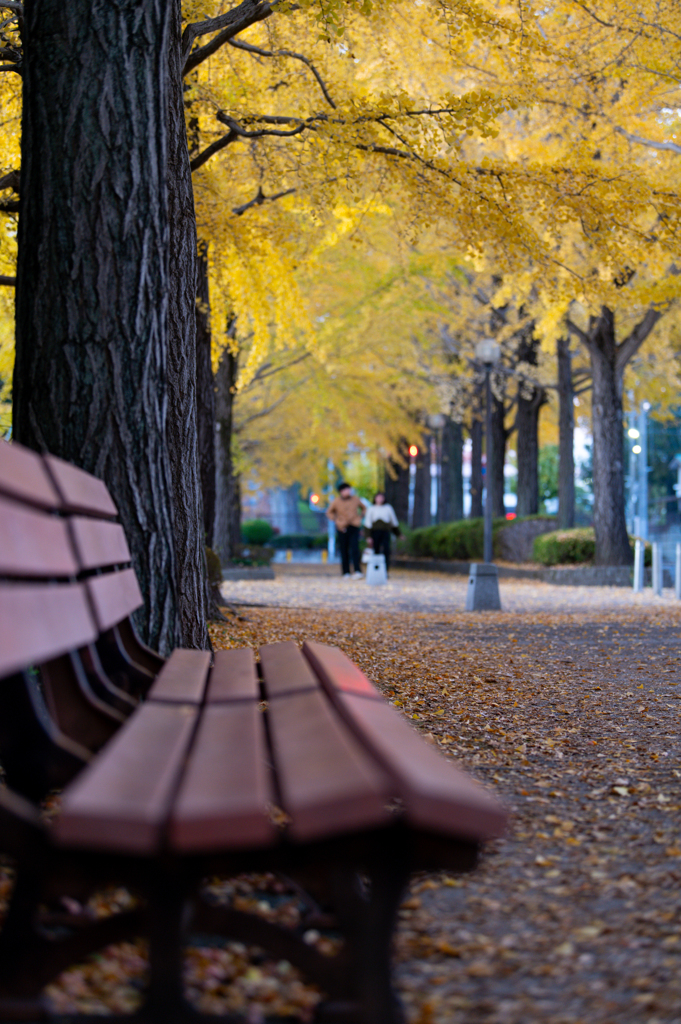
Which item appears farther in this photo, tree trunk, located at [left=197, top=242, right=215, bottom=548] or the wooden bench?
tree trunk, located at [left=197, top=242, right=215, bottom=548]

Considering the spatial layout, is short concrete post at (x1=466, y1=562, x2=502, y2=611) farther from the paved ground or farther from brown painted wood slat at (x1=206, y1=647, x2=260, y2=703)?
brown painted wood slat at (x1=206, y1=647, x2=260, y2=703)

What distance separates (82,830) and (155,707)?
0.92 meters

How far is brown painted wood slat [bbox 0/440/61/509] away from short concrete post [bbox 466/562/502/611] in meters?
10.1

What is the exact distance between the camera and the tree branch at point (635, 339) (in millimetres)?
18953

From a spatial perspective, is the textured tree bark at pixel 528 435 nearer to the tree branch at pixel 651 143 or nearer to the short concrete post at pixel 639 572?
the short concrete post at pixel 639 572

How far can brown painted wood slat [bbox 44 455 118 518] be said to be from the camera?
2.94m

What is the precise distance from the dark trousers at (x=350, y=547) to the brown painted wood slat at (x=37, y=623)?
61.9ft

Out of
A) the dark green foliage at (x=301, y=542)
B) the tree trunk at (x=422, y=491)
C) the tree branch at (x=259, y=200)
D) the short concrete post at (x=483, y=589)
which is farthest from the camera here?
the dark green foliage at (x=301, y=542)

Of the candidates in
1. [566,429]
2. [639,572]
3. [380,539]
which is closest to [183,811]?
[639,572]

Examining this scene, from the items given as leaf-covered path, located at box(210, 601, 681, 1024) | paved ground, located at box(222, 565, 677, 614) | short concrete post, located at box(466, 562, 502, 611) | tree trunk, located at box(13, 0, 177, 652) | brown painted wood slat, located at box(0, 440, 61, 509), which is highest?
tree trunk, located at box(13, 0, 177, 652)

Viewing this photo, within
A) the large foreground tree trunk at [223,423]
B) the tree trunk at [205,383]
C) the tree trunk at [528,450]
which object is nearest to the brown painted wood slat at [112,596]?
the tree trunk at [205,383]

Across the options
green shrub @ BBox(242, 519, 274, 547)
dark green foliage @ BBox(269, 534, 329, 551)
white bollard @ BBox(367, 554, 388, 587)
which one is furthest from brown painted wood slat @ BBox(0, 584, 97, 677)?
dark green foliage @ BBox(269, 534, 329, 551)

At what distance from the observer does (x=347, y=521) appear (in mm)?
20844

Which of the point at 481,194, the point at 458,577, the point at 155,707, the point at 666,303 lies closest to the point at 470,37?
the point at 481,194
